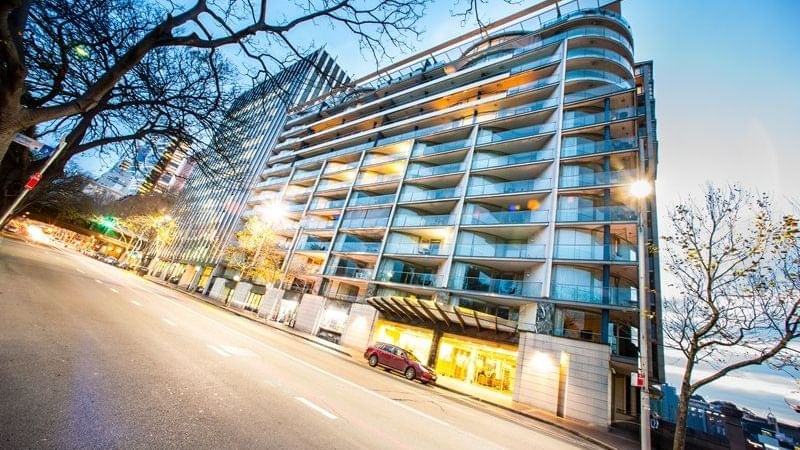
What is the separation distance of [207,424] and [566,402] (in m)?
17.3

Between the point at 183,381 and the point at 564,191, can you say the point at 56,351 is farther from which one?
the point at 564,191

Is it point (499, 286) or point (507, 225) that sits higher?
point (507, 225)

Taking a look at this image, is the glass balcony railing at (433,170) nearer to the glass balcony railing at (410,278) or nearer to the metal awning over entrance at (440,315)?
the glass balcony railing at (410,278)

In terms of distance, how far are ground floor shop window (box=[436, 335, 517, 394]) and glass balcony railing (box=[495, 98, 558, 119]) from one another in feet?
62.6

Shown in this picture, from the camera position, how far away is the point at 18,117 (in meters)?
4.23

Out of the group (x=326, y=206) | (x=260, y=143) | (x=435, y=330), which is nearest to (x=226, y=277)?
(x=326, y=206)

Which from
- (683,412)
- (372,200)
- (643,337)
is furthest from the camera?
(372,200)

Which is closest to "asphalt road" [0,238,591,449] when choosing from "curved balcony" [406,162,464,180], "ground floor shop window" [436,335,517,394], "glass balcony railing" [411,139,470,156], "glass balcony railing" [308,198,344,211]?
"ground floor shop window" [436,335,517,394]

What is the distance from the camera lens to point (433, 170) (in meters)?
30.3

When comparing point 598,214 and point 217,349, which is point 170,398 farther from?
point 598,214

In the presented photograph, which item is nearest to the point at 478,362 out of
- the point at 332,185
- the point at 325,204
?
the point at 325,204

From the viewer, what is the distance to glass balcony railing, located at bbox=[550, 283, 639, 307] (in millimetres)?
16938

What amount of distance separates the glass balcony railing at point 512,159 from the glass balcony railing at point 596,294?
9.99m

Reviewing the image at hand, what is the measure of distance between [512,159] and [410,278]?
12887 millimetres
